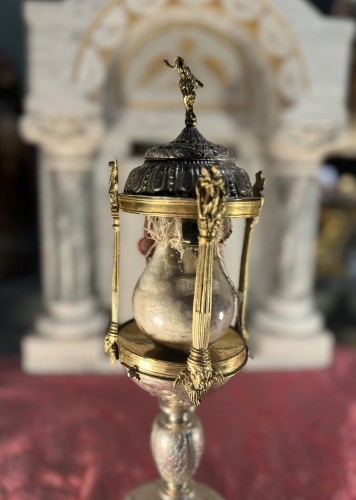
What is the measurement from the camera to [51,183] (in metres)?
2.94

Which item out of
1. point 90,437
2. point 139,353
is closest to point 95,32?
point 139,353

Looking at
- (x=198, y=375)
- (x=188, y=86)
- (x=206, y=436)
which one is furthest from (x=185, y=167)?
(x=206, y=436)

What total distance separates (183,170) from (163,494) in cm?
117

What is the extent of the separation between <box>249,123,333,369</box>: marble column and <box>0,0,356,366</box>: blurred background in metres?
0.32

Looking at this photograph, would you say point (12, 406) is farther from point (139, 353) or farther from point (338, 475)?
point (338, 475)

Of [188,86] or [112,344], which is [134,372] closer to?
[112,344]

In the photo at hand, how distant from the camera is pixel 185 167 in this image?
1280mm

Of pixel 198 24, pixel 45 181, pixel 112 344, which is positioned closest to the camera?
pixel 112 344

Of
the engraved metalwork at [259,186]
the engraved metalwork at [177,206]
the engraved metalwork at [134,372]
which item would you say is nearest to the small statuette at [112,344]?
the engraved metalwork at [134,372]

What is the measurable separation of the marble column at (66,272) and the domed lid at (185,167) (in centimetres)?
155

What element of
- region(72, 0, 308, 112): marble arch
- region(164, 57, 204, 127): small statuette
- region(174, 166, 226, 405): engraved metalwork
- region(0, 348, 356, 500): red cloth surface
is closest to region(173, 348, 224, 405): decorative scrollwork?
region(174, 166, 226, 405): engraved metalwork

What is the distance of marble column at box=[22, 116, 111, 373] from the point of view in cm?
290

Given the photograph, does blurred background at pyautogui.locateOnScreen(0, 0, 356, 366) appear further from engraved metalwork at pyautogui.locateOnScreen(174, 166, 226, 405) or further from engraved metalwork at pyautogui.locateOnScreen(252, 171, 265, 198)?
engraved metalwork at pyautogui.locateOnScreen(174, 166, 226, 405)

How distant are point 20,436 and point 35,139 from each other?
1.68 metres
